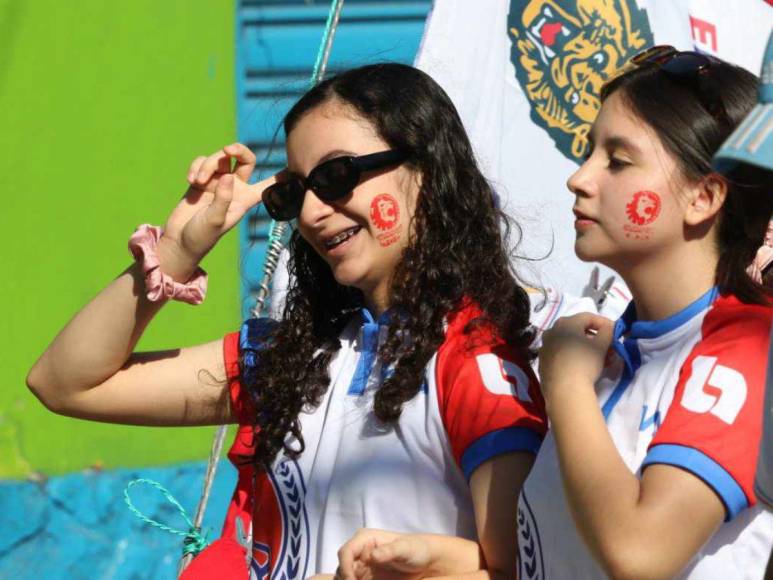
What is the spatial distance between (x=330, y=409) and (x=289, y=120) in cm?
54

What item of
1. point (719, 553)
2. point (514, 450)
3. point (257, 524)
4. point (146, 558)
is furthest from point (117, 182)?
point (719, 553)

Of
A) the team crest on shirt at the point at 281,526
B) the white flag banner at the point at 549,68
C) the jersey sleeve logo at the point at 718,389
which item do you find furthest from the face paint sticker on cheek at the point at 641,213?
the white flag banner at the point at 549,68

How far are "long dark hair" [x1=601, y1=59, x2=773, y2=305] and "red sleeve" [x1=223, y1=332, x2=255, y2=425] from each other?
3.20ft

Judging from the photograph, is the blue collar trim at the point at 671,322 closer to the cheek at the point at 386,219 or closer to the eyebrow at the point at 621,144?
the eyebrow at the point at 621,144

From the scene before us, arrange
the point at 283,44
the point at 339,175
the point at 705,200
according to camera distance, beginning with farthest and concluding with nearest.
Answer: the point at 283,44, the point at 339,175, the point at 705,200

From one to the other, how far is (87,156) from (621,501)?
3339 mm

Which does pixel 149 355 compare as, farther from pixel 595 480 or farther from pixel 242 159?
pixel 595 480

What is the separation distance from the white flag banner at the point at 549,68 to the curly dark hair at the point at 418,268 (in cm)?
91

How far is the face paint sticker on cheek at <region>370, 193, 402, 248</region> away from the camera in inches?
91.8

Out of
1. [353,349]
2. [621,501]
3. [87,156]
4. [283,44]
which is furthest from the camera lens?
[283,44]

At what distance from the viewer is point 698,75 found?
1951 millimetres

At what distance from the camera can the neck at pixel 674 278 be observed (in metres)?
1.92

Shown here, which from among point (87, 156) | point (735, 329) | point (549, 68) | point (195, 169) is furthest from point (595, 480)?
point (87, 156)

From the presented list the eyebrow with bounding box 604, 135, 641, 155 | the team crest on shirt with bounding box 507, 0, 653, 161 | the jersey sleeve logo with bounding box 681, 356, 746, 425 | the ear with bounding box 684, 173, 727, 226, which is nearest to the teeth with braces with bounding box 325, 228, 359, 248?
the eyebrow with bounding box 604, 135, 641, 155
